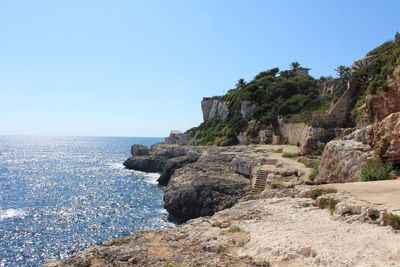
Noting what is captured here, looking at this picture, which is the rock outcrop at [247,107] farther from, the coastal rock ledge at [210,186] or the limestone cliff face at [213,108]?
the coastal rock ledge at [210,186]

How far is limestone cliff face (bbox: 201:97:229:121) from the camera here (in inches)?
2327

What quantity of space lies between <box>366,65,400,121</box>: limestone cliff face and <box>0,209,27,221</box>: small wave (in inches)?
1071

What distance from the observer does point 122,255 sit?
6637 millimetres

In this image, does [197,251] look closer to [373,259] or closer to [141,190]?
[373,259]

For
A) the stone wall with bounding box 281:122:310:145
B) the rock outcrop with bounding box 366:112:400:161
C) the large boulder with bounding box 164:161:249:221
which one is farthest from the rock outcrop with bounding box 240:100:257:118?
the rock outcrop with bounding box 366:112:400:161

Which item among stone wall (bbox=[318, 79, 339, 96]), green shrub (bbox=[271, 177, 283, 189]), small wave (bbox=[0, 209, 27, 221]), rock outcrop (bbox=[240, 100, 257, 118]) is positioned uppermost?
stone wall (bbox=[318, 79, 339, 96])

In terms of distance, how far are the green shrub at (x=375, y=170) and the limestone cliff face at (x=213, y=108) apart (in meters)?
44.3

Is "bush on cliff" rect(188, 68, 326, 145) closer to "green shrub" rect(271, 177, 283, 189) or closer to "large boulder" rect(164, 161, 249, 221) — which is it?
"large boulder" rect(164, 161, 249, 221)

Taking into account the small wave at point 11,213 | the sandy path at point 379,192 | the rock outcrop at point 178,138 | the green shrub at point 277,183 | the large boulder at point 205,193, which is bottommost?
the small wave at point 11,213

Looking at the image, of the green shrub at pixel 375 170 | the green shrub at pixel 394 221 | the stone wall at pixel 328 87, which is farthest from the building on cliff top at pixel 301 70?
the green shrub at pixel 394 221

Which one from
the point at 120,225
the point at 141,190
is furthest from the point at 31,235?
the point at 141,190

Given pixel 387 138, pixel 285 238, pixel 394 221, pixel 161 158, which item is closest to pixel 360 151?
pixel 387 138

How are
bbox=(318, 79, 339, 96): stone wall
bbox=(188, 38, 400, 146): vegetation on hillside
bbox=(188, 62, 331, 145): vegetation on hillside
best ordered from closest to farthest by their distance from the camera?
1. bbox=(188, 38, 400, 146): vegetation on hillside
2. bbox=(318, 79, 339, 96): stone wall
3. bbox=(188, 62, 331, 145): vegetation on hillside

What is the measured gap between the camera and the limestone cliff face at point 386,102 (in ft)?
49.1
